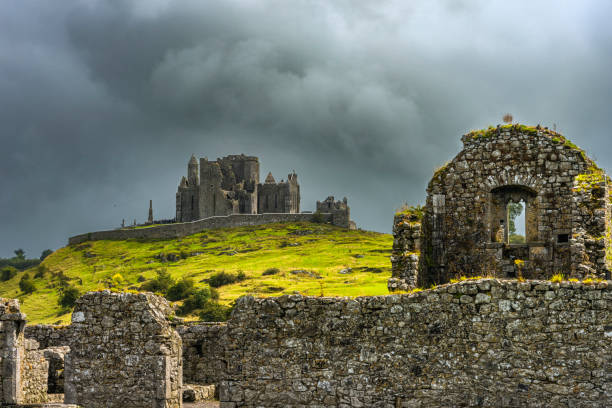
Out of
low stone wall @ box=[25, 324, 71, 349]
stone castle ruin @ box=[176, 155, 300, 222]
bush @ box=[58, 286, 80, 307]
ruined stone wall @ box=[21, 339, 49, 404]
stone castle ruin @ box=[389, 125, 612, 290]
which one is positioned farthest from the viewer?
stone castle ruin @ box=[176, 155, 300, 222]

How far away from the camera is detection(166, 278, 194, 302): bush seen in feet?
281

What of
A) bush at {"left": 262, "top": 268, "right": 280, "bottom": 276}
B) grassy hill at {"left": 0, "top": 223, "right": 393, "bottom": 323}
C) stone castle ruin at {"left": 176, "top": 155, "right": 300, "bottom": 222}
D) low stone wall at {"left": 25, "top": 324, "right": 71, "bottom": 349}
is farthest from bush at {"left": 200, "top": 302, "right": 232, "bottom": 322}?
stone castle ruin at {"left": 176, "top": 155, "right": 300, "bottom": 222}

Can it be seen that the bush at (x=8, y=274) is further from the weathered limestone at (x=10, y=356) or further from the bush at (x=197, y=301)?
the weathered limestone at (x=10, y=356)

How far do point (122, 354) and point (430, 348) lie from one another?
6299 millimetres

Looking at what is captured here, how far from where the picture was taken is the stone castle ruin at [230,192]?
17312cm

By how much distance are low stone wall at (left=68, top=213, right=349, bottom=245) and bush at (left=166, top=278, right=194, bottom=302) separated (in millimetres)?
59857

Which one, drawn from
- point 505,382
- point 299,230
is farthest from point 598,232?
point 299,230

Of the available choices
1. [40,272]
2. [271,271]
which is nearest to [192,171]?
[40,272]

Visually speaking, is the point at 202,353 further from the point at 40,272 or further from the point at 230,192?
the point at 230,192

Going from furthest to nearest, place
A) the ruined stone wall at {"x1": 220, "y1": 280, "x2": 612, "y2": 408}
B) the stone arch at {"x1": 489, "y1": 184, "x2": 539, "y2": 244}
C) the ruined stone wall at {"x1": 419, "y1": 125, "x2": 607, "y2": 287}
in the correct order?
1. the stone arch at {"x1": 489, "y1": 184, "x2": 539, "y2": 244}
2. the ruined stone wall at {"x1": 419, "y1": 125, "x2": 607, "y2": 287}
3. the ruined stone wall at {"x1": 220, "y1": 280, "x2": 612, "y2": 408}

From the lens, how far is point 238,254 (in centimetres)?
12244

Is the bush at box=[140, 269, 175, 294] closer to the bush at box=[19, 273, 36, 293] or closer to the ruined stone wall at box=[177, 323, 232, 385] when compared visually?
the bush at box=[19, 273, 36, 293]

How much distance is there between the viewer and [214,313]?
62219 millimetres

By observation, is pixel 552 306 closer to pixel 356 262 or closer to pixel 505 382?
pixel 505 382
